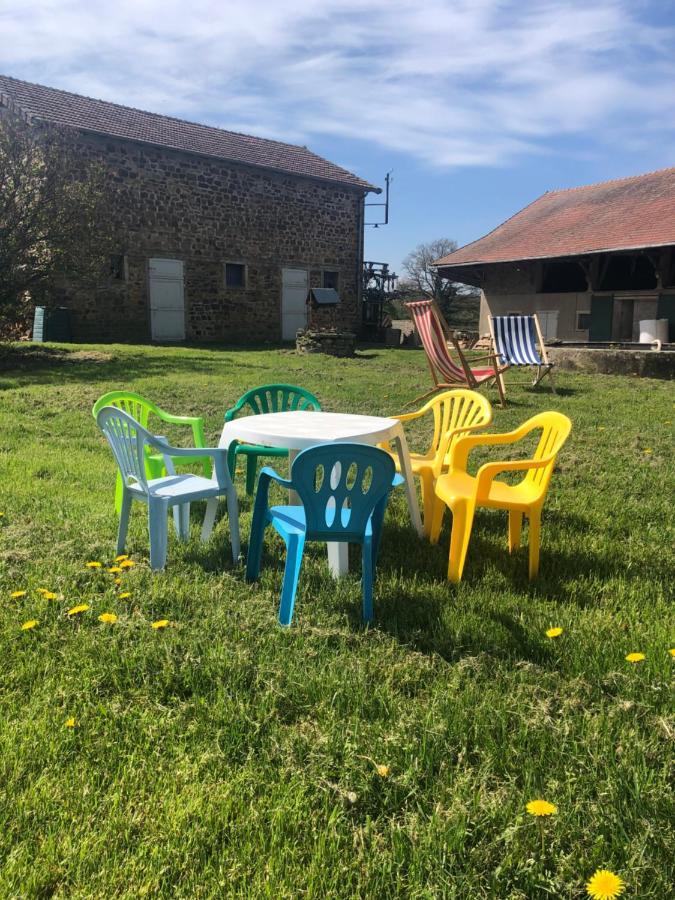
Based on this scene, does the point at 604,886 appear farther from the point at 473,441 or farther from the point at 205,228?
the point at 205,228

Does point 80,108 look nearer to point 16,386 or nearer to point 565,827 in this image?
point 16,386

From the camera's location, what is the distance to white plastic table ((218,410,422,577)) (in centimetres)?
294

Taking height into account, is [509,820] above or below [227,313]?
below

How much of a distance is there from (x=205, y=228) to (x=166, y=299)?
242 cm

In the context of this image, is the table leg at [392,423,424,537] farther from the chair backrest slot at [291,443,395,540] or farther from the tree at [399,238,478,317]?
the tree at [399,238,478,317]

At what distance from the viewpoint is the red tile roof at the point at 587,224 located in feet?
52.7

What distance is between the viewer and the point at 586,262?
17.8 m

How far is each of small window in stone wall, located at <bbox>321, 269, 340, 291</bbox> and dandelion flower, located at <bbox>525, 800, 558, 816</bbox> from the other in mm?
20517

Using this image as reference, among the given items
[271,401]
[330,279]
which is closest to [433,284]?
[330,279]

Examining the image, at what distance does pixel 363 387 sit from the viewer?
9055 millimetres

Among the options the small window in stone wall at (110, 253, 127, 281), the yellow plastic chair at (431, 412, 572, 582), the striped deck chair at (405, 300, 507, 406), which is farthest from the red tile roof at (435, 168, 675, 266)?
the yellow plastic chair at (431, 412, 572, 582)

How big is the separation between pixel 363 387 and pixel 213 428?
3250 millimetres

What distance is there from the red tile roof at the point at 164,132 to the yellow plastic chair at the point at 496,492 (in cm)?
1640

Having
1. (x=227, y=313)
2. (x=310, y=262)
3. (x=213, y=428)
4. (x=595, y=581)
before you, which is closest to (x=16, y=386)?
(x=213, y=428)
